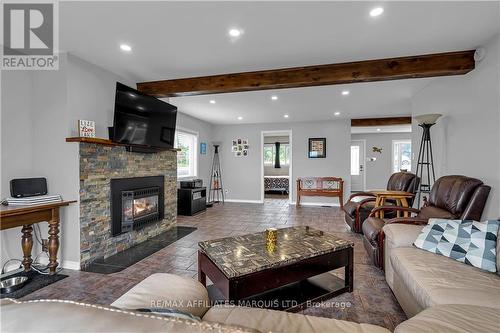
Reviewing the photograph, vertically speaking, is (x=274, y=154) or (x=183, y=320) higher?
(x=274, y=154)

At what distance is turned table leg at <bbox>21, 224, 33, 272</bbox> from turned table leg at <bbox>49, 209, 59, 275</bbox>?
248mm

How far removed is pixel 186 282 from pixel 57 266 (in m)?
2.30

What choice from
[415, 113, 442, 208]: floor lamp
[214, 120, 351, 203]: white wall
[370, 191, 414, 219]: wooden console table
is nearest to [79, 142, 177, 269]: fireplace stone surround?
[370, 191, 414, 219]: wooden console table

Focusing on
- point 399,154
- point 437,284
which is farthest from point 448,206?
point 399,154

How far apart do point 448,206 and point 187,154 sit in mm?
5351

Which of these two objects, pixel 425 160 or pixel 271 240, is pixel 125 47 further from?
pixel 425 160

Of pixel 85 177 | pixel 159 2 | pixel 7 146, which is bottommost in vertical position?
pixel 85 177

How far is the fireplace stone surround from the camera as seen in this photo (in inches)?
107

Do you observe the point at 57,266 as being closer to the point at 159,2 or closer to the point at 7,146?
the point at 7,146

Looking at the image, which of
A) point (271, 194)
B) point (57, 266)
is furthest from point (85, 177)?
point (271, 194)

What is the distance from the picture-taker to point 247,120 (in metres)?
6.70

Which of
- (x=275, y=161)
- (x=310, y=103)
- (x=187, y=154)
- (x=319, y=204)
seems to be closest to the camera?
(x=310, y=103)

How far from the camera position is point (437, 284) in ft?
4.75

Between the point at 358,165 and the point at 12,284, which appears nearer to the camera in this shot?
the point at 12,284
